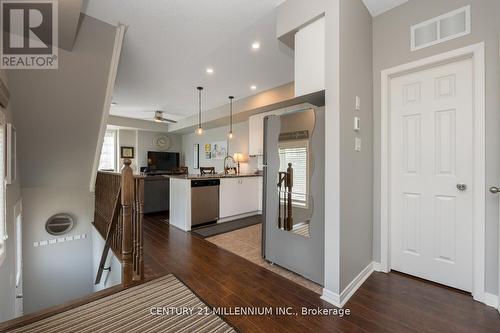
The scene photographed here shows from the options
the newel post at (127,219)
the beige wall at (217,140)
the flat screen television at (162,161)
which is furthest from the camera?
the flat screen television at (162,161)

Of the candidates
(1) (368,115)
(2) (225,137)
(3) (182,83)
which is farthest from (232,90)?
(1) (368,115)

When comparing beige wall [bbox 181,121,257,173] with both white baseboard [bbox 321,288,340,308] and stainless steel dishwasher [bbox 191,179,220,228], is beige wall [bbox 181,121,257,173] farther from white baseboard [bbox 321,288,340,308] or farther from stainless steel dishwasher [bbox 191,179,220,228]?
white baseboard [bbox 321,288,340,308]

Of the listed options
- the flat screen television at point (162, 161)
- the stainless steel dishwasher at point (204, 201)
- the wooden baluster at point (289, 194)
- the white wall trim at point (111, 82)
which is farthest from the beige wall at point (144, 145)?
the wooden baluster at point (289, 194)

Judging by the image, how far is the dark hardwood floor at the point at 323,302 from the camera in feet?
5.09

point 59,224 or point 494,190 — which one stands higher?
point 494,190

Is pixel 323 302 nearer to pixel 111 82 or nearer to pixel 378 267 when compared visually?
pixel 378 267

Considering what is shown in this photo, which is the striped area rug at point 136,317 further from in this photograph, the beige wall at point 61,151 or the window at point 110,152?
the window at point 110,152

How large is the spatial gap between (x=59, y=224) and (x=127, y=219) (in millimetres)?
3121

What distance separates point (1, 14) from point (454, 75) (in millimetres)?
4202

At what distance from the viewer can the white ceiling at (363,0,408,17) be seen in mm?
2207

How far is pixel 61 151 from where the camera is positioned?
338 cm

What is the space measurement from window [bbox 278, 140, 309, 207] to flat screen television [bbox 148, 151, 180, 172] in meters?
7.06

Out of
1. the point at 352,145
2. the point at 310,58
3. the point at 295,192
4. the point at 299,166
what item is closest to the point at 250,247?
the point at 295,192

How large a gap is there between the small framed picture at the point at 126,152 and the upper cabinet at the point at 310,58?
7.57m
